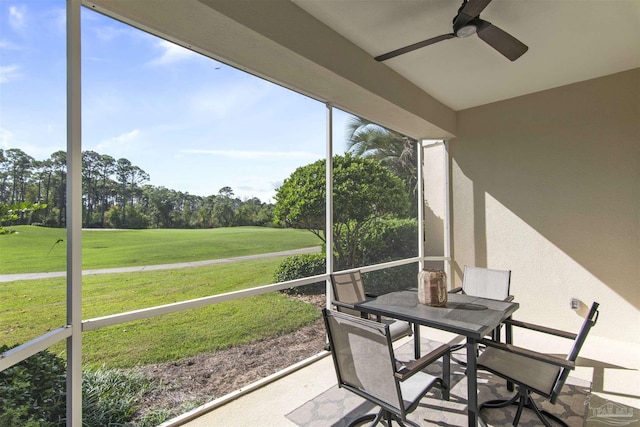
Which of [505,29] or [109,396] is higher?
[505,29]

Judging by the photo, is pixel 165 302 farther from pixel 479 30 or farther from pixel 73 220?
pixel 479 30

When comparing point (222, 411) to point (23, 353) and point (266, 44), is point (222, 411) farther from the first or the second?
point (266, 44)

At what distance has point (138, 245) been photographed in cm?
261

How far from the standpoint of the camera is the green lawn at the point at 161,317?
1.83 metres

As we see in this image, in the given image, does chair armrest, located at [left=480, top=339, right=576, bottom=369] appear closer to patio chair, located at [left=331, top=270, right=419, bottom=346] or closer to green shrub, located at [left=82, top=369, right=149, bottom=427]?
patio chair, located at [left=331, top=270, right=419, bottom=346]

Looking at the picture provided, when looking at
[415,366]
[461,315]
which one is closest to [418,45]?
[461,315]

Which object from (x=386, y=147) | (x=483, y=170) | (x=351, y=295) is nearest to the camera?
(x=351, y=295)

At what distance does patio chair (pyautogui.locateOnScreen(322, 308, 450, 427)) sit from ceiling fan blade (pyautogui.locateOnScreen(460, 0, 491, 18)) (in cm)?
200

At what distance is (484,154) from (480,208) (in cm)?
81

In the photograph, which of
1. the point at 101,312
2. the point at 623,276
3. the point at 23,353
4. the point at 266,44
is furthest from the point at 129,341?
the point at 623,276

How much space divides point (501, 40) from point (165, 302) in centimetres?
347

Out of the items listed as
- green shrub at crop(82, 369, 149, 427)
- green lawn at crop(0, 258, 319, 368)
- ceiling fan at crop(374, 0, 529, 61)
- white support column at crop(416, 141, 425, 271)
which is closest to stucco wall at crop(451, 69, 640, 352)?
white support column at crop(416, 141, 425, 271)

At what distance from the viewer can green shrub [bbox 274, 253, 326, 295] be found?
393cm

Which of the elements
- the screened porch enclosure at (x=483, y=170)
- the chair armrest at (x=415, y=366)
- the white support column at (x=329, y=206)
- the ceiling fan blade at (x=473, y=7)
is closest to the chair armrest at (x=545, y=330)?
the chair armrest at (x=415, y=366)
